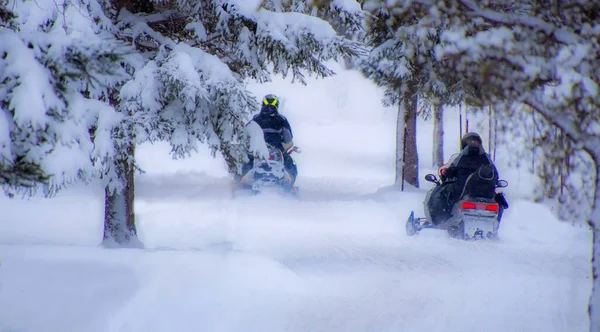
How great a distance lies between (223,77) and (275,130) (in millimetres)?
7492

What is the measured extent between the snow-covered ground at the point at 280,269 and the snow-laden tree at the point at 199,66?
53.4 inches

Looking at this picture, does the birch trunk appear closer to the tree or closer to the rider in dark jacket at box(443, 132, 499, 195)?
the tree

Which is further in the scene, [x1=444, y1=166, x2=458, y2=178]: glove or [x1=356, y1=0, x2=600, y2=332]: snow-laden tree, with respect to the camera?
[x1=444, y1=166, x2=458, y2=178]: glove

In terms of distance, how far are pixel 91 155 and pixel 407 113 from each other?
12.6 meters

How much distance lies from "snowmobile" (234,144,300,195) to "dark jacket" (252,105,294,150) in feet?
1.49

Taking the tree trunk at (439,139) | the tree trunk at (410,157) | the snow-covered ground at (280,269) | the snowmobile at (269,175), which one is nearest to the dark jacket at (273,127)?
the snowmobile at (269,175)

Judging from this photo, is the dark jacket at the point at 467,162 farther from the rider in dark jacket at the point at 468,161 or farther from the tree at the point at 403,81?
the tree at the point at 403,81

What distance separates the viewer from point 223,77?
882 cm

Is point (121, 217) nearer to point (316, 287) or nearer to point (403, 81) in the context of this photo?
point (316, 287)

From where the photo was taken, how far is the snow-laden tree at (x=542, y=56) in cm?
504

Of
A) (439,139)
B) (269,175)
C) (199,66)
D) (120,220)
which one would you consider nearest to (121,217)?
(120,220)

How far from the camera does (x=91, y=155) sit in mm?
8359

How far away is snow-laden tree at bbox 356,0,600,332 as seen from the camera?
5.04m

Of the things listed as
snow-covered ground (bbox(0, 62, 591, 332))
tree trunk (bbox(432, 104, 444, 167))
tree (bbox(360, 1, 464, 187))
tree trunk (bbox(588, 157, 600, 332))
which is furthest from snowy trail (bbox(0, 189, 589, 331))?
tree trunk (bbox(432, 104, 444, 167))
